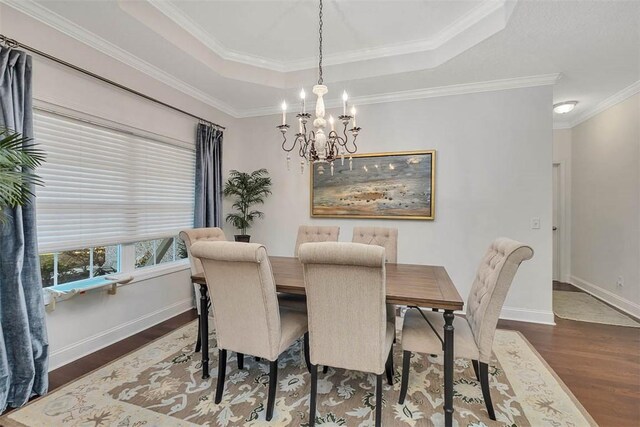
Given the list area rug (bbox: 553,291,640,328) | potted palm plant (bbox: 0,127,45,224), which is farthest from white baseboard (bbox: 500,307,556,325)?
potted palm plant (bbox: 0,127,45,224)

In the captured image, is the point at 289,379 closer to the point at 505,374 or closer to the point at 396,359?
the point at 396,359

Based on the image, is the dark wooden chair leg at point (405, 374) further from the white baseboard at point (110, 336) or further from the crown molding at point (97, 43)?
the crown molding at point (97, 43)

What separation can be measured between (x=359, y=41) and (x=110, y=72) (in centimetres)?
236

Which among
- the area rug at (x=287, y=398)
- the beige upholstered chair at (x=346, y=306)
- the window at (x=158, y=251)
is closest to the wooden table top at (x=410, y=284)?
the beige upholstered chair at (x=346, y=306)

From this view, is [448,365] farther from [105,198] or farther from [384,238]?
[105,198]

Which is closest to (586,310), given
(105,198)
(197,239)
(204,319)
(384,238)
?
(384,238)

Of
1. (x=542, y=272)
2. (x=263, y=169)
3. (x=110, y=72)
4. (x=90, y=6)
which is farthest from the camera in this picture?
(x=263, y=169)

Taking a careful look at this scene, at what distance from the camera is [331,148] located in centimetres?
228

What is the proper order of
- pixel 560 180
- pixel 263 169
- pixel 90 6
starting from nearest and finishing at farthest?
pixel 90 6 < pixel 263 169 < pixel 560 180

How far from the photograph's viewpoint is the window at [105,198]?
7.53 ft

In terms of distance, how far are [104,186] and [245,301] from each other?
194 cm

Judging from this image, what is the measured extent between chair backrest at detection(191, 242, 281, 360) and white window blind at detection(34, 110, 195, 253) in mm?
1452

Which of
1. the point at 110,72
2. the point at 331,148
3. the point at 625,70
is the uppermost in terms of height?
the point at 625,70

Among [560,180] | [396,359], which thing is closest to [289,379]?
[396,359]
